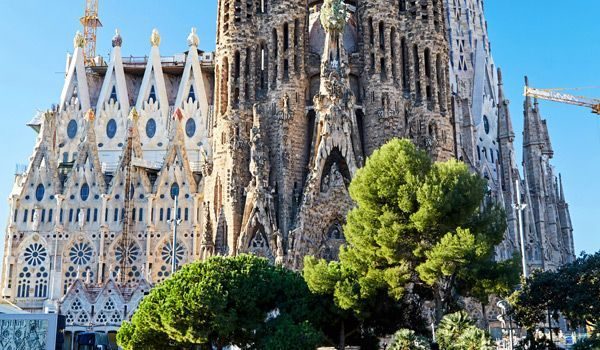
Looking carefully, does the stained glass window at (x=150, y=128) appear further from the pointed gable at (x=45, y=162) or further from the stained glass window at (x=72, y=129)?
the pointed gable at (x=45, y=162)

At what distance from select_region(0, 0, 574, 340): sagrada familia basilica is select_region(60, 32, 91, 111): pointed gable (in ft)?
0.53

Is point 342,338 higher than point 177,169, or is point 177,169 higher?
point 177,169

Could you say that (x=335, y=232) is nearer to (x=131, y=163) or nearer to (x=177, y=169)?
(x=177, y=169)

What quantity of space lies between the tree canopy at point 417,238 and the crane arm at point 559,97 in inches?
1226

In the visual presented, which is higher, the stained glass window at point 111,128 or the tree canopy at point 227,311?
the stained glass window at point 111,128

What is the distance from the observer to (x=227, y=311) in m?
22.5

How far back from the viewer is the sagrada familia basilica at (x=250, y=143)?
113 feet

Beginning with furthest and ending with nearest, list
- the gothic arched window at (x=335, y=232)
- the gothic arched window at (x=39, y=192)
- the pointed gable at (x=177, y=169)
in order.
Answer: the gothic arched window at (x=39, y=192), the pointed gable at (x=177, y=169), the gothic arched window at (x=335, y=232)

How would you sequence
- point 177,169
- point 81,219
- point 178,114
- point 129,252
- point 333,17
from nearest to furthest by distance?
point 333,17, point 129,252, point 81,219, point 177,169, point 178,114

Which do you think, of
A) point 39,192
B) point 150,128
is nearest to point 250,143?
point 150,128

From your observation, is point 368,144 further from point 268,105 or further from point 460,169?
point 460,169

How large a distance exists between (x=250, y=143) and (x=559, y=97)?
2828cm

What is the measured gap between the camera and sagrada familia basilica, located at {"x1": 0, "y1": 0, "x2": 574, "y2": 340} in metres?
34.5

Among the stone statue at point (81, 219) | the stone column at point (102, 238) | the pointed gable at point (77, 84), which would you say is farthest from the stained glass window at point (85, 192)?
the pointed gable at point (77, 84)
